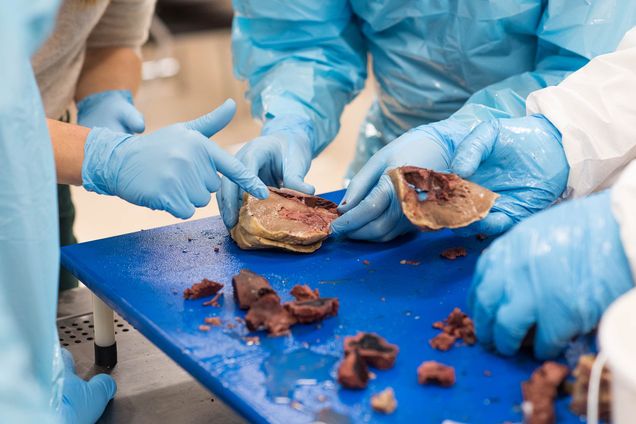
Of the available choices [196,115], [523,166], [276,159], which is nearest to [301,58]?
[276,159]

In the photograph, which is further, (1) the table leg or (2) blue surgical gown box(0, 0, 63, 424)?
(1) the table leg

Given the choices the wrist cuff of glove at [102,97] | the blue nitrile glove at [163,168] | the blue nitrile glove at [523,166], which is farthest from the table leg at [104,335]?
the wrist cuff of glove at [102,97]

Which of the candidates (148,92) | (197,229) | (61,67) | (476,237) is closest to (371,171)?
(476,237)

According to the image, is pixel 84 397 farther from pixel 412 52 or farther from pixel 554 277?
pixel 412 52

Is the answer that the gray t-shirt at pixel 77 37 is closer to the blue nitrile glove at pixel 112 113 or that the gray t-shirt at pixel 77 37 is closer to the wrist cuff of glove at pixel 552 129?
the blue nitrile glove at pixel 112 113

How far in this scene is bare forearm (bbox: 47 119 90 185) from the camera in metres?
1.80

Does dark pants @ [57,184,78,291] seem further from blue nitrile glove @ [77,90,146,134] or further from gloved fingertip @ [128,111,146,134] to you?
gloved fingertip @ [128,111,146,134]

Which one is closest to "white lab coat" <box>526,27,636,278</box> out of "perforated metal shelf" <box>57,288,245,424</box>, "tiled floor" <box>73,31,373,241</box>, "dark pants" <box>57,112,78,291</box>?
"perforated metal shelf" <box>57,288,245,424</box>

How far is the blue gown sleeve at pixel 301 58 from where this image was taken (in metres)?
2.29

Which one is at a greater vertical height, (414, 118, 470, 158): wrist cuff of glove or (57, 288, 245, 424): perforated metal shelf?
(414, 118, 470, 158): wrist cuff of glove

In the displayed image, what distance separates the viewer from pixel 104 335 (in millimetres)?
1773

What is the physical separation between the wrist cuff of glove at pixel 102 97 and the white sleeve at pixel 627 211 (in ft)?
5.32

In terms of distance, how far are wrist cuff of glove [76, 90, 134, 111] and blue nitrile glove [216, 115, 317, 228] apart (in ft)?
1.77

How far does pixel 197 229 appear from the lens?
1917 millimetres
